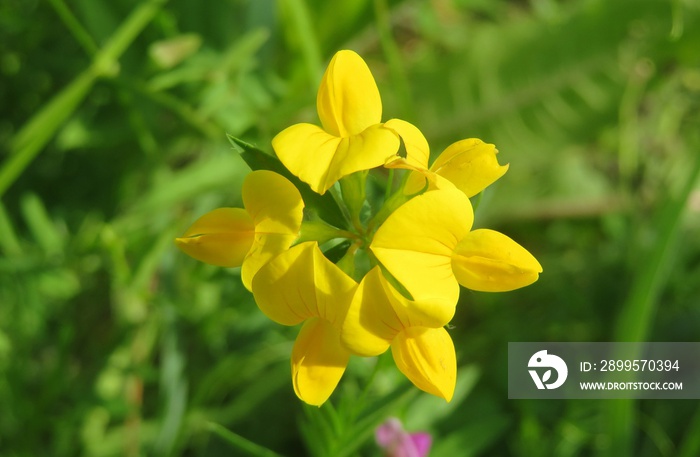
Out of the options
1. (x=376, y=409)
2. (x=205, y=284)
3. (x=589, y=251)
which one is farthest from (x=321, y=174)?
(x=589, y=251)

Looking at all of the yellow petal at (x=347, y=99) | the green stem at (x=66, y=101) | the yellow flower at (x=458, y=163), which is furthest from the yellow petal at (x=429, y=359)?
the green stem at (x=66, y=101)

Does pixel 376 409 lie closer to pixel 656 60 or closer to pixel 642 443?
pixel 642 443

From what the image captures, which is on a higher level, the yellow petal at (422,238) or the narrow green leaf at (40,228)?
the narrow green leaf at (40,228)

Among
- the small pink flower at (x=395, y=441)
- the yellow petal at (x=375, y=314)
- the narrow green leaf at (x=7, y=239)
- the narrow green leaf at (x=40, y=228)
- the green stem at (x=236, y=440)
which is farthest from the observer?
the narrow green leaf at (x=40, y=228)

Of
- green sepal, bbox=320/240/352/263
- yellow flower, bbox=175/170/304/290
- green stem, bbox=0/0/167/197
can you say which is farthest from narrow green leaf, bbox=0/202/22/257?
green sepal, bbox=320/240/352/263

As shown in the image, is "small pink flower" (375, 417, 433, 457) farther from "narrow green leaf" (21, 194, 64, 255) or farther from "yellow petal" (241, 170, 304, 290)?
"narrow green leaf" (21, 194, 64, 255)

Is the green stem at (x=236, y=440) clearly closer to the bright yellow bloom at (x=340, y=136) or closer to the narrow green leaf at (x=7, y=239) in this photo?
the bright yellow bloom at (x=340, y=136)
